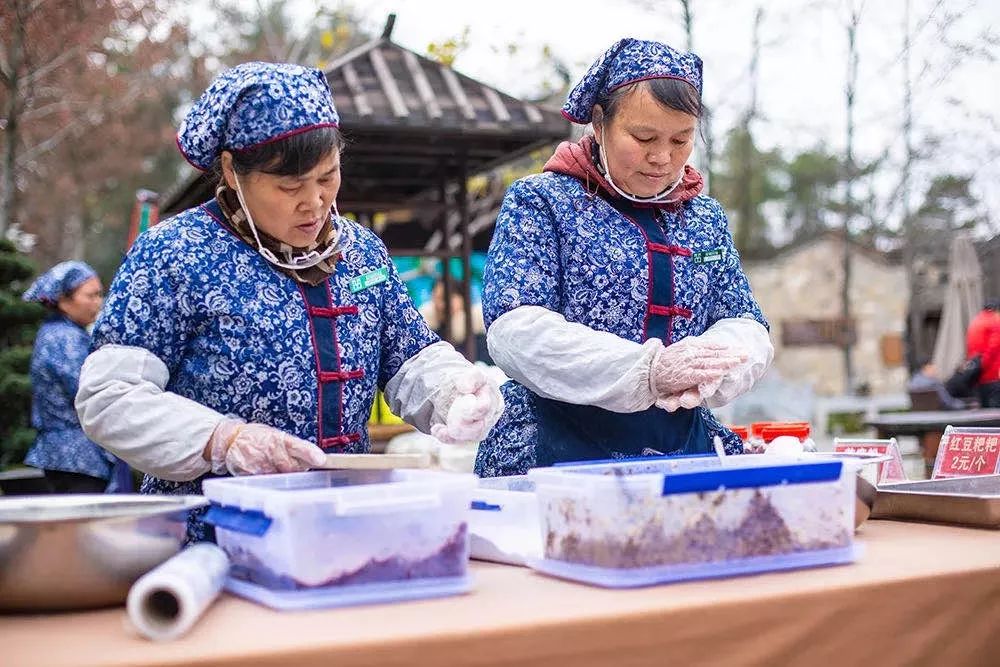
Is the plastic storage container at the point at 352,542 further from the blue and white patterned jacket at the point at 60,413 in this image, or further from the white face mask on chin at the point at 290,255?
the blue and white patterned jacket at the point at 60,413

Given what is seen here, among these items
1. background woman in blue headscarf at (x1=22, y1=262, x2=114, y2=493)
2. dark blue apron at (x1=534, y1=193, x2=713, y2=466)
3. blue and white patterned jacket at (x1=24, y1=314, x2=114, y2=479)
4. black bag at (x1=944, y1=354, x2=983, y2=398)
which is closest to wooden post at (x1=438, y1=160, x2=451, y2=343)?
background woman in blue headscarf at (x1=22, y1=262, x2=114, y2=493)

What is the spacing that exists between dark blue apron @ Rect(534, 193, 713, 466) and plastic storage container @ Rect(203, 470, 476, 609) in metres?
0.89

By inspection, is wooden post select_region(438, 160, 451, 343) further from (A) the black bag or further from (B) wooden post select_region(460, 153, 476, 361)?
(A) the black bag

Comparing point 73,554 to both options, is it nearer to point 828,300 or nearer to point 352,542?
point 352,542

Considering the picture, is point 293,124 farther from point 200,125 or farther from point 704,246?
point 704,246

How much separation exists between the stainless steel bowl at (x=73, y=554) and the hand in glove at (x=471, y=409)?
584mm

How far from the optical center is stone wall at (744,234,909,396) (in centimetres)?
2175

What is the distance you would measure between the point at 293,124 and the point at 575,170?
0.75 meters

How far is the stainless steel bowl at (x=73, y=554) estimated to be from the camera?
1.30 m

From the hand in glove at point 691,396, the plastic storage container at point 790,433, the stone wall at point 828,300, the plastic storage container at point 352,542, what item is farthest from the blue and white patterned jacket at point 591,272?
the stone wall at point 828,300

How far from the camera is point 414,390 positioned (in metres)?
2.13

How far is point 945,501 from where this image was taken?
204 cm

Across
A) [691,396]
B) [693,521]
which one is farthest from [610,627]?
[691,396]

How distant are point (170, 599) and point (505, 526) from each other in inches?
24.8
